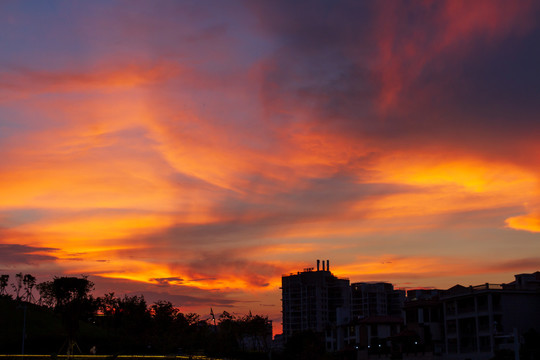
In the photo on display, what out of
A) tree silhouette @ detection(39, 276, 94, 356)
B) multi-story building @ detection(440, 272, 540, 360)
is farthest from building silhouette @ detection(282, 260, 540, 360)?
tree silhouette @ detection(39, 276, 94, 356)

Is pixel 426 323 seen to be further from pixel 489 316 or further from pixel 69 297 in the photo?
pixel 69 297

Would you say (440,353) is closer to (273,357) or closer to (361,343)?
(361,343)

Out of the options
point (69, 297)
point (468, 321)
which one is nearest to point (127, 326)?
point (69, 297)

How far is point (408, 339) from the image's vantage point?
10906 centimetres

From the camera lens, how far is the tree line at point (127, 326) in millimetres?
126375

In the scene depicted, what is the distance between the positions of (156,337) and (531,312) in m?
92.6

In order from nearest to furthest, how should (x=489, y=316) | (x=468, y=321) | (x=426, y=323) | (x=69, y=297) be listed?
(x=489, y=316), (x=468, y=321), (x=426, y=323), (x=69, y=297)

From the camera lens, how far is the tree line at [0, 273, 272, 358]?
126375mm

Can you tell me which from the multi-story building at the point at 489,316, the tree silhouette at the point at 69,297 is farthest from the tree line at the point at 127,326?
the multi-story building at the point at 489,316

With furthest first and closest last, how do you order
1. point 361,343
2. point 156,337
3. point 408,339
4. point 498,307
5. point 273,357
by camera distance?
point 156,337 < point 273,357 < point 361,343 < point 408,339 < point 498,307

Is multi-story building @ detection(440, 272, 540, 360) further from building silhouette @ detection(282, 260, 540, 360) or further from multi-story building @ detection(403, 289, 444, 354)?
multi-story building @ detection(403, 289, 444, 354)

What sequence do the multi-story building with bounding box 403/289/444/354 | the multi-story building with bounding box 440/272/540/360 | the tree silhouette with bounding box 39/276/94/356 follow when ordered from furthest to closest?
the tree silhouette with bounding box 39/276/94/356 < the multi-story building with bounding box 403/289/444/354 < the multi-story building with bounding box 440/272/540/360

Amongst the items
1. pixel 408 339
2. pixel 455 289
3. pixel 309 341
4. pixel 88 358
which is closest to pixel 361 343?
pixel 309 341

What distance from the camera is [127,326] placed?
155875 mm
